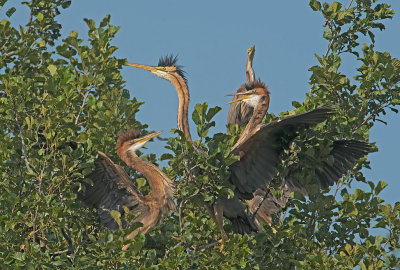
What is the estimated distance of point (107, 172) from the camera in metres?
9.52

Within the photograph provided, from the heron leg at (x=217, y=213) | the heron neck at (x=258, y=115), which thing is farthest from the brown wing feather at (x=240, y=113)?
the heron leg at (x=217, y=213)

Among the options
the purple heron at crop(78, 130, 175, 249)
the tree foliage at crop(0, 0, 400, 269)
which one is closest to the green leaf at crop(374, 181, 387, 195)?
the tree foliage at crop(0, 0, 400, 269)

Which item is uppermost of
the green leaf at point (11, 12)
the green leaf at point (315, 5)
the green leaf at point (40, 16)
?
the green leaf at point (315, 5)

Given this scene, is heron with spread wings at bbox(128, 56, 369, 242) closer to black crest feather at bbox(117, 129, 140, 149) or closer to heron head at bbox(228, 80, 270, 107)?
heron head at bbox(228, 80, 270, 107)

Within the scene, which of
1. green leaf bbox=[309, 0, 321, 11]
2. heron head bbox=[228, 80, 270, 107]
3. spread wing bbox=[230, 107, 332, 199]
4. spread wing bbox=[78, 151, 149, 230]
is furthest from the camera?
heron head bbox=[228, 80, 270, 107]

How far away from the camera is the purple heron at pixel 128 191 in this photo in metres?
9.63

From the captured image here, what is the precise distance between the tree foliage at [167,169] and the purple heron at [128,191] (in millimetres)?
152

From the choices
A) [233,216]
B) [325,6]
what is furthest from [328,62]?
[233,216]

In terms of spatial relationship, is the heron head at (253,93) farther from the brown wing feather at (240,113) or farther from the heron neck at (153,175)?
the heron neck at (153,175)

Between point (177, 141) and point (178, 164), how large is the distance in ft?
0.90

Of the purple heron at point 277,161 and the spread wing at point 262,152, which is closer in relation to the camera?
the spread wing at point 262,152

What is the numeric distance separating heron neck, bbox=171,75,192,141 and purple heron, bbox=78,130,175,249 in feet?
3.21

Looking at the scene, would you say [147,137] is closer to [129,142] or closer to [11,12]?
[129,142]

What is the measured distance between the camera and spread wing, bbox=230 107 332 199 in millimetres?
8961
